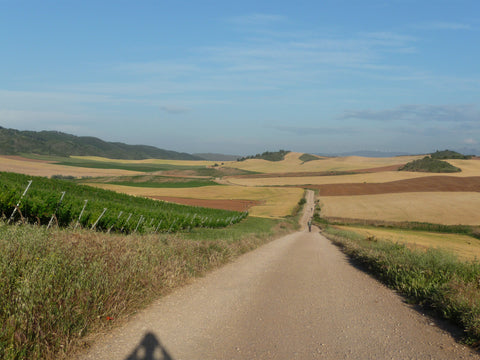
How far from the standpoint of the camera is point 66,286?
5.69 m

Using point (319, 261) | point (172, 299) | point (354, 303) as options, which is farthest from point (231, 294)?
point (319, 261)

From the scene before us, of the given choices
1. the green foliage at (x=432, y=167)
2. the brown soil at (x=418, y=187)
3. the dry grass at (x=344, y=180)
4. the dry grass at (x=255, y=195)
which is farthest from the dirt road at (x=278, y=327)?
the green foliage at (x=432, y=167)

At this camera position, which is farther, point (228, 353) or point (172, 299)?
point (172, 299)

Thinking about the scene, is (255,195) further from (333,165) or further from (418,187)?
(333,165)

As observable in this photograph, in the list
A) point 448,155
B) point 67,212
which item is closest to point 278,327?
point 67,212

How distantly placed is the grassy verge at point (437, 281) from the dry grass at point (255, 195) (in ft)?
165

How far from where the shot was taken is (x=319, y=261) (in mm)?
14953

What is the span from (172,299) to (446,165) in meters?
128

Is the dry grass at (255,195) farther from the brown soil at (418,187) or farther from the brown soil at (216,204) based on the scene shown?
the brown soil at (418,187)

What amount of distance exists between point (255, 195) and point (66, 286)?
8447cm

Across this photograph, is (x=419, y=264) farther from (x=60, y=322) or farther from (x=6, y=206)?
(x=6, y=206)

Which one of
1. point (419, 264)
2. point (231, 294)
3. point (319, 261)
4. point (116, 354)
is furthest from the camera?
point (319, 261)

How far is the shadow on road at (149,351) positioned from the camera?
198 inches

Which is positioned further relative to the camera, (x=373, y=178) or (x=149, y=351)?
(x=373, y=178)
